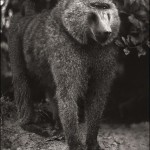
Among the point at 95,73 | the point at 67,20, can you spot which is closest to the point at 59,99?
the point at 95,73

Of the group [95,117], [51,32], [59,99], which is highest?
[51,32]

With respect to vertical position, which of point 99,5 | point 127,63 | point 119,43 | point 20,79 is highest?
point 99,5

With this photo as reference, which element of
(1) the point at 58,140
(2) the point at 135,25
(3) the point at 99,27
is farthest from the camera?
(2) the point at 135,25

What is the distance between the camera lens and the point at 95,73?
3928 millimetres

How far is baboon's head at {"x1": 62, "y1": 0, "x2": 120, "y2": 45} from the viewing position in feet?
11.8

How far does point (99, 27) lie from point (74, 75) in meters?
0.53

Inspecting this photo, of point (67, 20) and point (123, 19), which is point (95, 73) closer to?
point (67, 20)

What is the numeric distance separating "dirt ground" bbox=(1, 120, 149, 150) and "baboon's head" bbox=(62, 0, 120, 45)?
1204 mm

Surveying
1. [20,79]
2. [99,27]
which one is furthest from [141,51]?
[20,79]

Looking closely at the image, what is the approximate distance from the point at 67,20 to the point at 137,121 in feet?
7.84

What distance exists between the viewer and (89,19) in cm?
366

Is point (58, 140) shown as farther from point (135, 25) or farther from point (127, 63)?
point (127, 63)

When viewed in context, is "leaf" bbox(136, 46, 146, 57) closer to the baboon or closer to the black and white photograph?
the black and white photograph

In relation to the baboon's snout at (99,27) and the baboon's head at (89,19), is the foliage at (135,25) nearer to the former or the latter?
the baboon's head at (89,19)
